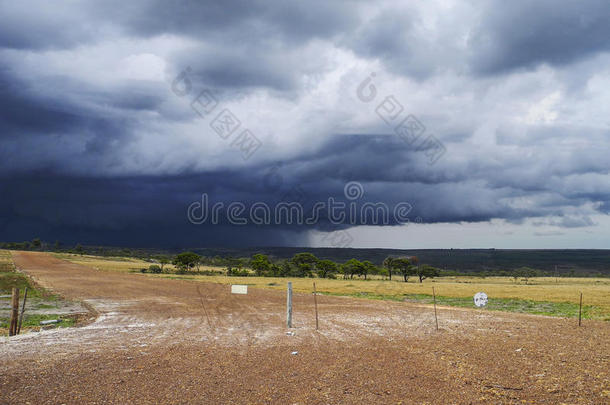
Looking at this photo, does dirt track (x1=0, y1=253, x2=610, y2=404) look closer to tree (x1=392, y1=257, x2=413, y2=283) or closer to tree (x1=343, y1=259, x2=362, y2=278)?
tree (x1=392, y1=257, x2=413, y2=283)

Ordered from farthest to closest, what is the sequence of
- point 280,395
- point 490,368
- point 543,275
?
point 543,275 → point 490,368 → point 280,395

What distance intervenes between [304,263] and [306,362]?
82.5 metres

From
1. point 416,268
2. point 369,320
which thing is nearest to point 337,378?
point 369,320

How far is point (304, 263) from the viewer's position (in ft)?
311

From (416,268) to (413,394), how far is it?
9076 cm

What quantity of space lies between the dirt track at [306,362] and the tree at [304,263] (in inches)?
2812

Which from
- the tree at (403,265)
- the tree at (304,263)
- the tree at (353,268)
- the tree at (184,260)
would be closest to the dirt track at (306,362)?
the tree at (184,260)

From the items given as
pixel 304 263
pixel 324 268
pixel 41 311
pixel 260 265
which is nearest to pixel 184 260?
pixel 260 265

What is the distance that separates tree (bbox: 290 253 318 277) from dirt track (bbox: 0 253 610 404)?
71.4 metres

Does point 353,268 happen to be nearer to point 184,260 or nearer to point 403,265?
point 403,265

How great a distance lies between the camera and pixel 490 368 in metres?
12.1

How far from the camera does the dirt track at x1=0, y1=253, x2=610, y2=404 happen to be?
9.73 metres

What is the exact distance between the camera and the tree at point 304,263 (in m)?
92.4

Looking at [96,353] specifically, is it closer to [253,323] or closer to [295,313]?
[253,323]
